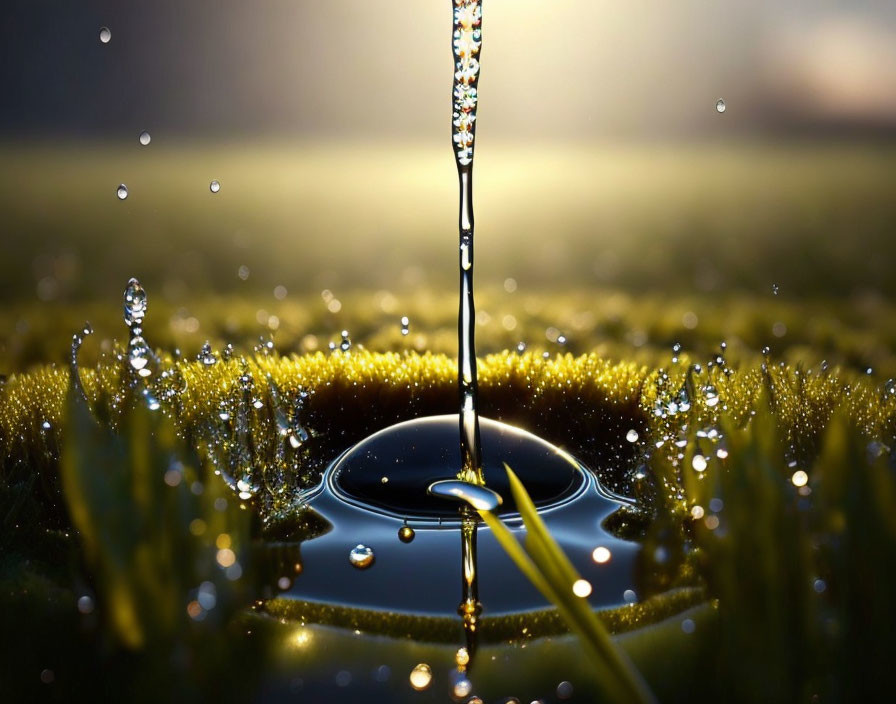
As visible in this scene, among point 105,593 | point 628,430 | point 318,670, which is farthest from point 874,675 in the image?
point 628,430

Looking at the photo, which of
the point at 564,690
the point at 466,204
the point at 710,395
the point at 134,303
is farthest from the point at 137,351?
the point at 710,395

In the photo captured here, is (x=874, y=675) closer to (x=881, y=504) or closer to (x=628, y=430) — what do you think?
(x=881, y=504)

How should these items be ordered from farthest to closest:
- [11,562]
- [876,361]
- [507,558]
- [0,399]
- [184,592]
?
[876,361]
[0,399]
[507,558]
[11,562]
[184,592]

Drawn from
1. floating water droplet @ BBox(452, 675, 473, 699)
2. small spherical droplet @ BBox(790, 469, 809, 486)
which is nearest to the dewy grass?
small spherical droplet @ BBox(790, 469, 809, 486)

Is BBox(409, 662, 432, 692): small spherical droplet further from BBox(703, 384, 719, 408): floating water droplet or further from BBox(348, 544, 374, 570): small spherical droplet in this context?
BBox(703, 384, 719, 408): floating water droplet

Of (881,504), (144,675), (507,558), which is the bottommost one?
(507,558)

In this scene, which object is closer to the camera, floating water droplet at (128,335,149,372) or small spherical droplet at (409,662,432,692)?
small spherical droplet at (409,662,432,692)

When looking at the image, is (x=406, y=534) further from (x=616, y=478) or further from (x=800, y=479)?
(x=800, y=479)
